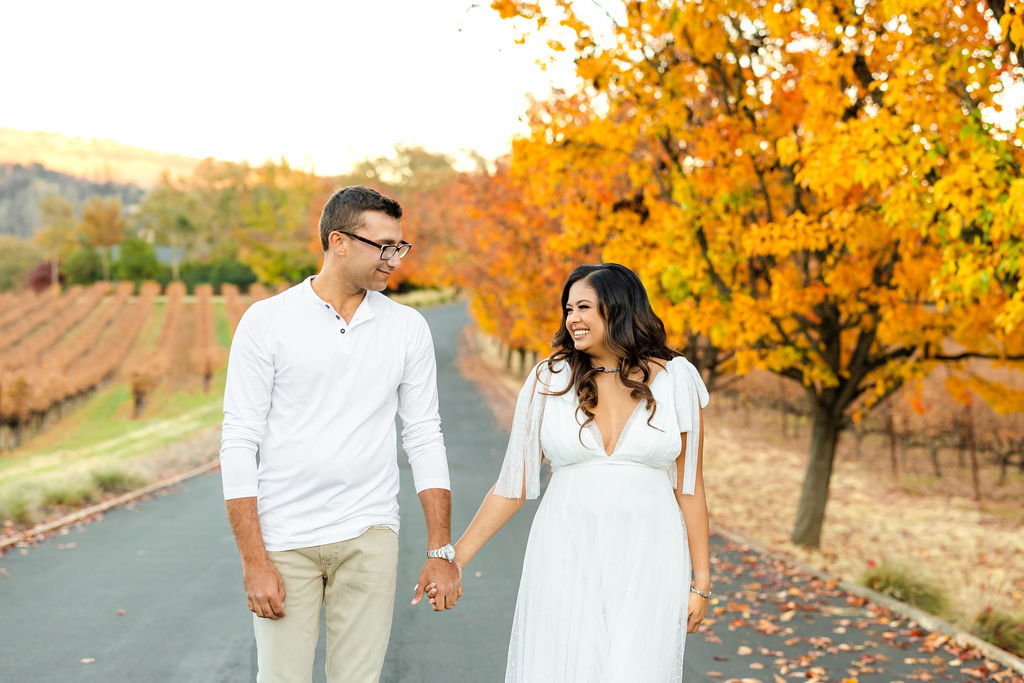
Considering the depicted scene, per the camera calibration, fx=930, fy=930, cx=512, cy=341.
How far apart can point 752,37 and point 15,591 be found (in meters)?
8.45

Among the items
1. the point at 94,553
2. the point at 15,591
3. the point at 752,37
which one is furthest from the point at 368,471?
the point at 752,37

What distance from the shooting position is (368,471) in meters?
3.02

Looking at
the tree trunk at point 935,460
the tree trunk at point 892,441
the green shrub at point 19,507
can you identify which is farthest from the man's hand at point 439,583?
the tree trunk at point 935,460

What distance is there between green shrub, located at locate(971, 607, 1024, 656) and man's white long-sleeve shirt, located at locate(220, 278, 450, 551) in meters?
5.83

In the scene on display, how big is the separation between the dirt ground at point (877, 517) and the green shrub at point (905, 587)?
0.43 feet

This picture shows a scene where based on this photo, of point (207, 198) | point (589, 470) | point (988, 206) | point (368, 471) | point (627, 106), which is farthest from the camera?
point (207, 198)

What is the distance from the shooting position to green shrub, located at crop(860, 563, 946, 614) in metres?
8.05

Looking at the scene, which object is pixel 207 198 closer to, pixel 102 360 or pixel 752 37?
pixel 102 360

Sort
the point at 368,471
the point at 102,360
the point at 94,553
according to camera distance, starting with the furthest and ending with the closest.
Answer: the point at 102,360
the point at 94,553
the point at 368,471

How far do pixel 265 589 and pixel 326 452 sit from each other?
1.48 feet

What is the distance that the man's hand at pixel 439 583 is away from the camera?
3221mm

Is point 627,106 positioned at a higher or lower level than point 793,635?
higher

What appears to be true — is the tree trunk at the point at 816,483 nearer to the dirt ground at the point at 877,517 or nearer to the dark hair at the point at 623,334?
the dirt ground at the point at 877,517

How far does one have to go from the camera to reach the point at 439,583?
3.22 m
